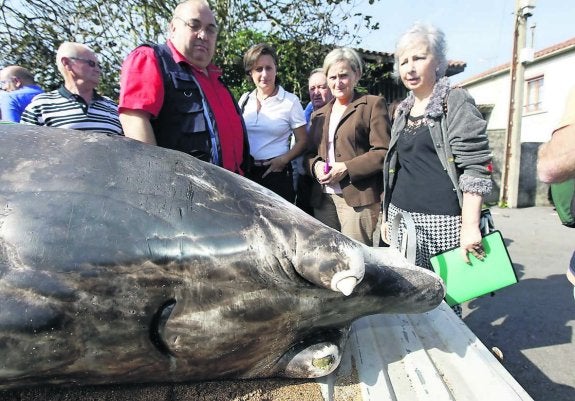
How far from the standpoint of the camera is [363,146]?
276 centimetres

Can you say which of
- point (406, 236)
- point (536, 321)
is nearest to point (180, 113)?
point (406, 236)

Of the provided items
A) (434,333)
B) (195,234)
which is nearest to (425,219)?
(434,333)

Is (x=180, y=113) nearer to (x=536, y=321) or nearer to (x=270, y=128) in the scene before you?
(x=270, y=128)

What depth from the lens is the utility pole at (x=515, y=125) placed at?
8242mm

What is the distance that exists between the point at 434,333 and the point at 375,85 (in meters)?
8.26

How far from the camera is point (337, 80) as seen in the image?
2789 mm

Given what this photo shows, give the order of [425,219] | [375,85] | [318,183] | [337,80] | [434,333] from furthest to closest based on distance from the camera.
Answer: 1. [375,85]
2. [318,183]
3. [337,80]
4. [425,219]
5. [434,333]

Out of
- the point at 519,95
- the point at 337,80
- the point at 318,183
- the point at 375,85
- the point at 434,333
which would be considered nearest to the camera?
the point at 434,333

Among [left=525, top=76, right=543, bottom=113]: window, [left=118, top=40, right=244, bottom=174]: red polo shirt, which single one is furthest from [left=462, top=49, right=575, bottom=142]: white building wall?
[left=118, top=40, right=244, bottom=174]: red polo shirt

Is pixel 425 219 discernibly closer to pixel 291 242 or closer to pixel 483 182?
pixel 483 182

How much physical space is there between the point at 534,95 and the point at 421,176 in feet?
58.9

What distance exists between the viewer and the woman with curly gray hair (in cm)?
196

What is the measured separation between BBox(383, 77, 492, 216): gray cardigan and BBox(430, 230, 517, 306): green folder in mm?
272

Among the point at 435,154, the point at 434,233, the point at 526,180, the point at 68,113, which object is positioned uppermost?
the point at 68,113
